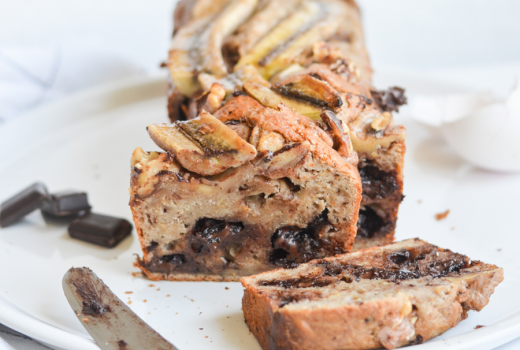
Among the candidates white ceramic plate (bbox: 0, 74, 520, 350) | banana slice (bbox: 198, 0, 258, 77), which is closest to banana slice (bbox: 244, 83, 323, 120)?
banana slice (bbox: 198, 0, 258, 77)

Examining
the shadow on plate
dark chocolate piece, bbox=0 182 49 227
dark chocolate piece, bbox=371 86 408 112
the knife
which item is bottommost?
the knife

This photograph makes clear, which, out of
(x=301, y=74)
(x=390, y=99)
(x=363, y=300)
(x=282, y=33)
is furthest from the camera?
(x=282, y=33)

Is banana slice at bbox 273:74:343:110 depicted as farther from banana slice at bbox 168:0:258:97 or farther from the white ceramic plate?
the white ceramic plate

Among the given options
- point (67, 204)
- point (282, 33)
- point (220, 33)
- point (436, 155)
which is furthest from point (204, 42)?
point (436, 155)

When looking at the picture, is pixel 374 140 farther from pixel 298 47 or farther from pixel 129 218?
pixel 129 218

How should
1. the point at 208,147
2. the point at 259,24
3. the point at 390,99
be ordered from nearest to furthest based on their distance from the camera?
1. the point at 208,147
2. the point at 390,99
3. the point at 259,24
